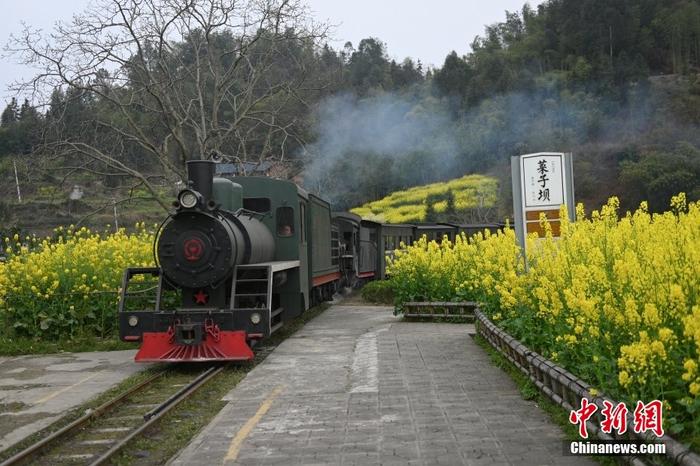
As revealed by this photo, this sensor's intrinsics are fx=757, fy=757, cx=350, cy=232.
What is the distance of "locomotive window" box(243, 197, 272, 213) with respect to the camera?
14641mm

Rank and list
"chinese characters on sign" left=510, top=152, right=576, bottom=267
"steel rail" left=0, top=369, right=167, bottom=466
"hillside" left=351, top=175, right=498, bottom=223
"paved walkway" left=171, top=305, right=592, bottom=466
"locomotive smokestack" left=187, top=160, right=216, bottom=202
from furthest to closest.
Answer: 1. "hillside" left=351, top=175, right=498, bottom=223
2. "locomotive smokestack" left=187, top=160, right=216, bottom=202
3. "chinese characters on sign" left=510, top=152, right=576, bottom=267
4. "steel rail" left=0, top=369, right=167, bottom=466
5. "paved walkway" left=171, top=305, right=592, bottom=466

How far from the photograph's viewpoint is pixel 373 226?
28.4m

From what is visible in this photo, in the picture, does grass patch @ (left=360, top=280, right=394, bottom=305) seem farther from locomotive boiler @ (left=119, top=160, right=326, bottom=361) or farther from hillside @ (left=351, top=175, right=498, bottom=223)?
hillside @ (left=351, top=175, right=498, bottom=223)

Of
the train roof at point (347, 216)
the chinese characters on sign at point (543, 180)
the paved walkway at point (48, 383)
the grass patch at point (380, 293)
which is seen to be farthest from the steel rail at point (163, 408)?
the train roof at point (347, 216)

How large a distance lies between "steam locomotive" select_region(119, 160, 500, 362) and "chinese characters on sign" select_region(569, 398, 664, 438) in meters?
5.92

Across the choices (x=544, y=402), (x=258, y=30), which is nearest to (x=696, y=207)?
(x=544, y=402)

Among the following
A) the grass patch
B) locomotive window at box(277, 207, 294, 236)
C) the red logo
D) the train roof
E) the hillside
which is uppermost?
the hillside

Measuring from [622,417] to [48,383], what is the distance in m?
8.25

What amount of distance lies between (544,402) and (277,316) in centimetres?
718

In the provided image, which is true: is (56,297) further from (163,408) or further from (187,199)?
(163,408)

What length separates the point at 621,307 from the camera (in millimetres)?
6340

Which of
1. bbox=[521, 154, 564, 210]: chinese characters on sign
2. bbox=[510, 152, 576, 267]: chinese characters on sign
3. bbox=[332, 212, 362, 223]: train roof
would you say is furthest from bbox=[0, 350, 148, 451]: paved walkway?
bbox=[332, 212, 362, 223]: train roof

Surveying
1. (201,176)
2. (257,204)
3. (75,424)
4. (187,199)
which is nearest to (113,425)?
(75,424)

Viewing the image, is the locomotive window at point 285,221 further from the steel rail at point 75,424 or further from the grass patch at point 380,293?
the grass patch at point 380,293
